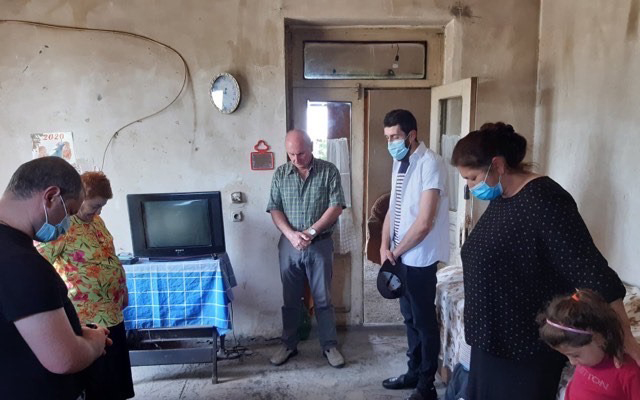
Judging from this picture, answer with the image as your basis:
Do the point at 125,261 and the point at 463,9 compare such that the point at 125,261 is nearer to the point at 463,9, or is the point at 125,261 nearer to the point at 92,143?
the point at 92,143

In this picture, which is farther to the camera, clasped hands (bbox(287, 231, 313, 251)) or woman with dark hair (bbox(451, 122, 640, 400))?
clasped hands (bbox(287, 231, 313, 251))

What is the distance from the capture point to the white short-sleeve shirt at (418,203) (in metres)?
2.19

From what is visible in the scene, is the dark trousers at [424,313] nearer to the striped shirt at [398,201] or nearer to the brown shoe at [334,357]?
the striped shirt at [398,201]

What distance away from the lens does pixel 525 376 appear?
4.59ft

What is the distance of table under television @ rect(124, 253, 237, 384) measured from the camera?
8.61ft

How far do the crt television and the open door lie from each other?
56.8 inches

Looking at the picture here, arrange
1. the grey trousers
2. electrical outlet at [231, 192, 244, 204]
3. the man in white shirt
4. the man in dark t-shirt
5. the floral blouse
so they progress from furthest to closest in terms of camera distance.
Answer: electrical outlet at [231, 192, 244, 204] → the grey trousers → the man in white shirt → the floral blouse → the man in dark t-shirt

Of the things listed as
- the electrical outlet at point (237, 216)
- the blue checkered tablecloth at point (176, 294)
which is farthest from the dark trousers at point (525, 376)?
the electrical outlet at point (237, 216)

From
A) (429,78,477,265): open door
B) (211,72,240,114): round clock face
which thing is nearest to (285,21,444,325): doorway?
(429,78,477,265): open door

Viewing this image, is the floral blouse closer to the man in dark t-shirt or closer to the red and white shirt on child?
the man in dark t-shirt

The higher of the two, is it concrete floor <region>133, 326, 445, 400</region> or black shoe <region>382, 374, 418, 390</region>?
black shoe <region>382, 374, 418, 390</region>

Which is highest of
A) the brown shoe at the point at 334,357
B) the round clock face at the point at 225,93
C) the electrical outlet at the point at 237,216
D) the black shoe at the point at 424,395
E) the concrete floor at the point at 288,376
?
the round clock face at the point at 225,93

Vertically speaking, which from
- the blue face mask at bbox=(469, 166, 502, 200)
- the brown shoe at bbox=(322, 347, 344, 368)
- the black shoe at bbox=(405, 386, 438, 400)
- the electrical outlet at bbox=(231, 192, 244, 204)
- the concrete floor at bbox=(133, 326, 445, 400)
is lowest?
the concrete floor at bbox=(133, 326, 445, 400)

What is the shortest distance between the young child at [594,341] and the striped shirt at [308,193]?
1.66 m
